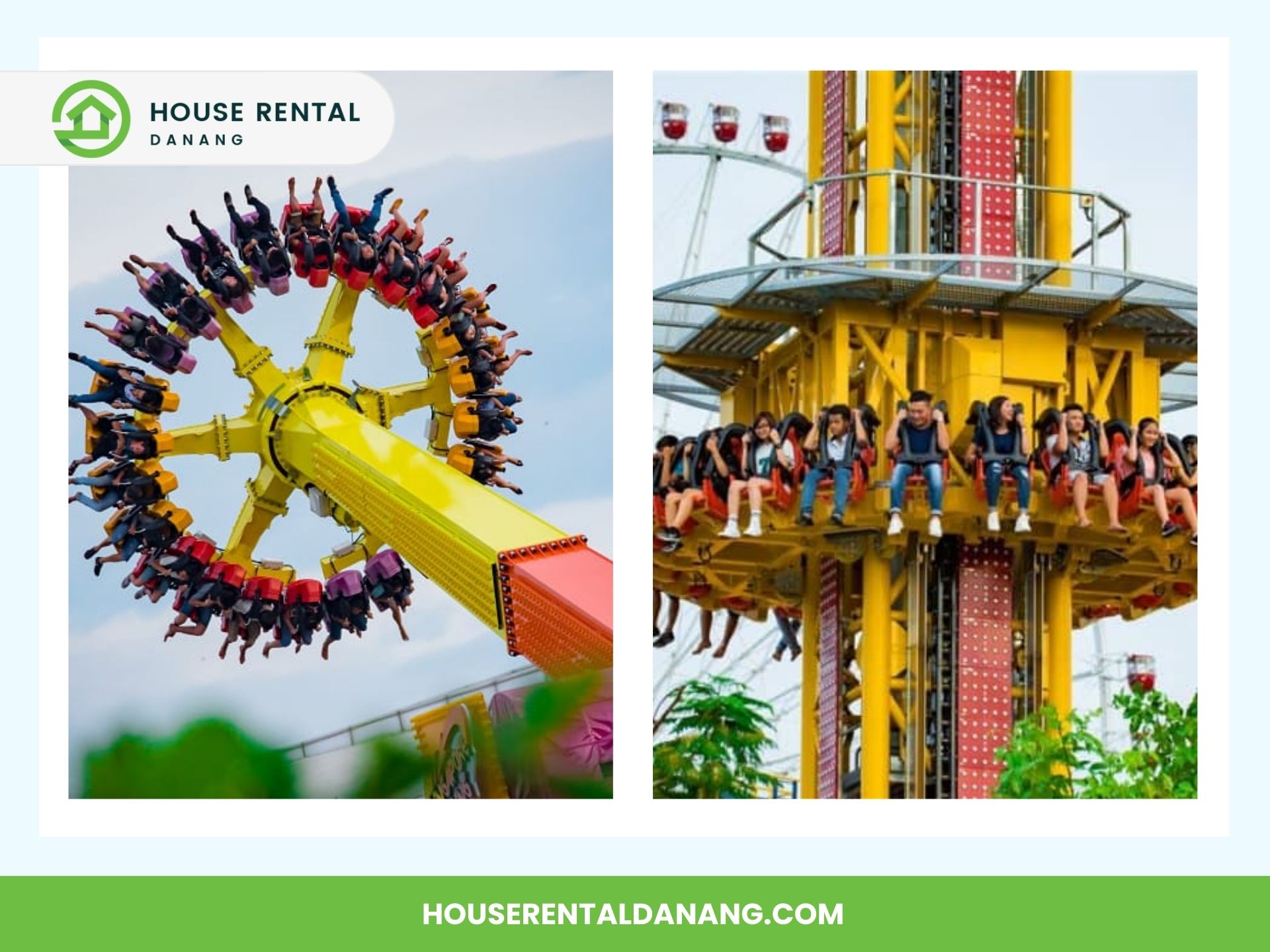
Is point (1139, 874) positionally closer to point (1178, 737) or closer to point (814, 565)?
point (1178, 737)

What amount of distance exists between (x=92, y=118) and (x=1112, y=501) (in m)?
6.38

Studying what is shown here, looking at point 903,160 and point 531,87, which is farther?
point 903,160

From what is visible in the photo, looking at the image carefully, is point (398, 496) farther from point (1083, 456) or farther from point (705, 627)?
point (705, 627)

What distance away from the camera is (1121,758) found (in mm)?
20469

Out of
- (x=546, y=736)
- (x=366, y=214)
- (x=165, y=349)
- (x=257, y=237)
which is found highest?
(x=366, y=214)

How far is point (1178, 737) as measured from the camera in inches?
818

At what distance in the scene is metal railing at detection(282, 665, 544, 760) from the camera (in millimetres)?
19688

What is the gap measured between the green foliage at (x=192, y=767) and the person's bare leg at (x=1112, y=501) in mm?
5132

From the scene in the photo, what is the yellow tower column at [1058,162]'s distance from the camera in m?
22.3

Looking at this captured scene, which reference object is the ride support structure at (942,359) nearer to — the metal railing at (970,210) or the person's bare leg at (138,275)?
the metal railing at (970,210)

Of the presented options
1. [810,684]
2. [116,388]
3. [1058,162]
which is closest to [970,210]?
[1058,162]

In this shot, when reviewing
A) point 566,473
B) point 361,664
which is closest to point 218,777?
point 361,664

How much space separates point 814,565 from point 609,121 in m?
4.31

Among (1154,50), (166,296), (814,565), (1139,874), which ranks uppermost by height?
(1154,50)
